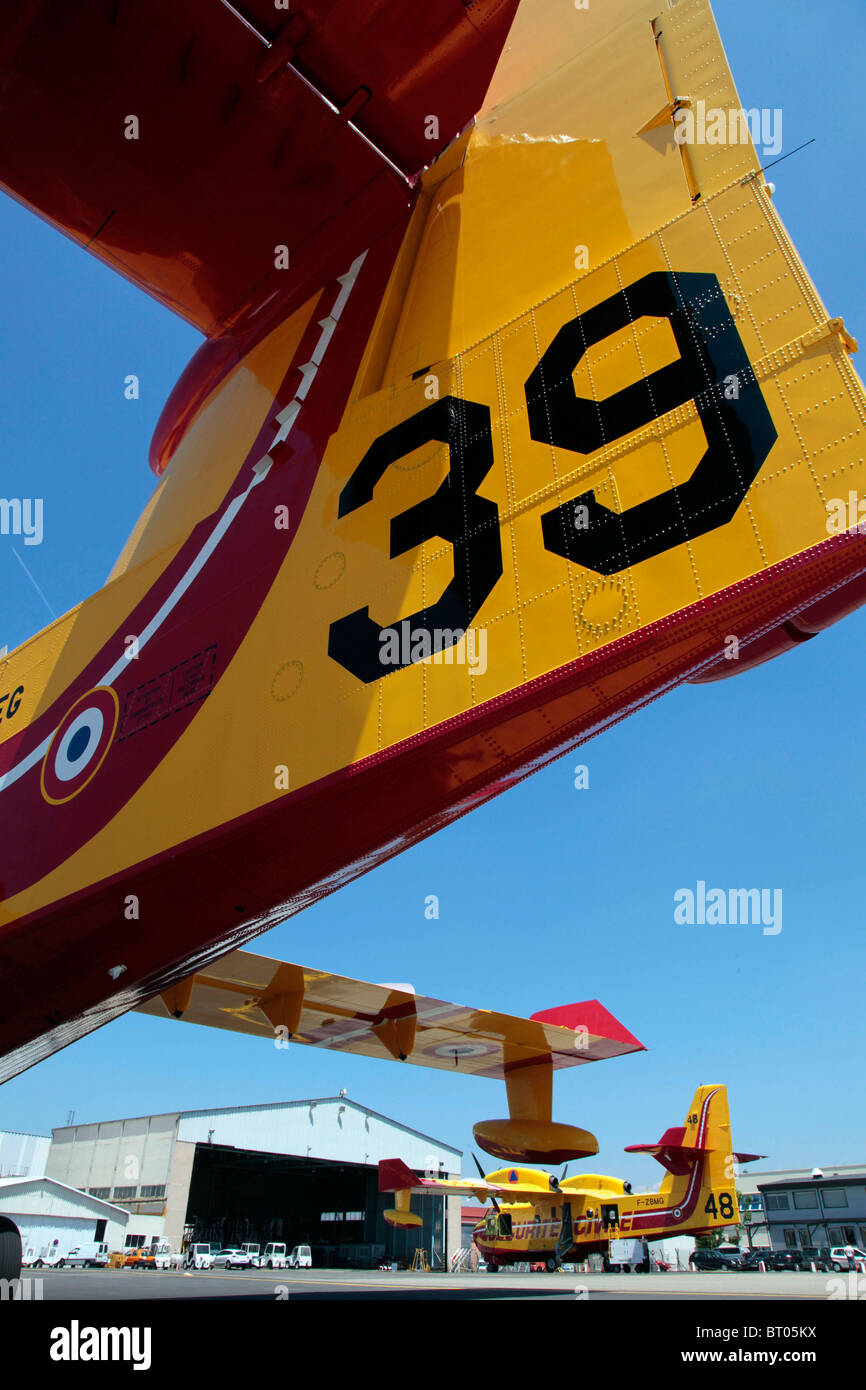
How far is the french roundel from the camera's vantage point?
7.55m

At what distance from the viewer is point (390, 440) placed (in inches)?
253

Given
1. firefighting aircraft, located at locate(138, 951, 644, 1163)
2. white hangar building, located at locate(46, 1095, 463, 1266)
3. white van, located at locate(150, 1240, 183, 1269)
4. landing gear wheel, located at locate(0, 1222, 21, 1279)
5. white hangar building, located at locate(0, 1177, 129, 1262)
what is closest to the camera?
landing gear wheel, located at locate(0, 1222, 21, 1279)

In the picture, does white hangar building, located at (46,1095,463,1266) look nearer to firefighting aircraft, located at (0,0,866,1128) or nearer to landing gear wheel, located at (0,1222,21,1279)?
landing gear wheel, located at (0,1222,21,1279)

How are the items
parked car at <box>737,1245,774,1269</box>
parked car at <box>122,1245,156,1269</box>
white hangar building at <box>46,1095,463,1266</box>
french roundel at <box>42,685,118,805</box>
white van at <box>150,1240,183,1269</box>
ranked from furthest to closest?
white hangar building at <box>46,1095,463,1266</box>
parked car at <box>737,1245,774,1269</box>
white van at <box>150,1240,183,1269</box>
parked car at <box>122,1245,156,1269</box>
french roundel at <box>42,685,118,805</box>

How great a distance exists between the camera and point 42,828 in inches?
300

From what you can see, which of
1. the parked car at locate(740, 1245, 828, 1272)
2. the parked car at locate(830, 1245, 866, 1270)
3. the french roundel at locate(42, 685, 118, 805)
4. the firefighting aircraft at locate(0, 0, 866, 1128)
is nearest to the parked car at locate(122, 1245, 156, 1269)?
the parked car at locate(740, 1245, 828, 1272)

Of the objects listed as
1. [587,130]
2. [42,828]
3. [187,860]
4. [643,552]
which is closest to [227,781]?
[187,860]

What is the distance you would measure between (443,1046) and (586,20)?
1431 centimetres

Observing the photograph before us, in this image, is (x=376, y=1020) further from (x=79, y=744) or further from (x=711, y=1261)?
(x=711, y=1261)

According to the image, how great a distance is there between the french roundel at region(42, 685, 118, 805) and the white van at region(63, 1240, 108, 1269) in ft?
105

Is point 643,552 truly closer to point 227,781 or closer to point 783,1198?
point 227,781

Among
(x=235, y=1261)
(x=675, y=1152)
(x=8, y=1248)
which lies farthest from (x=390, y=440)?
(x=235, y=1261)

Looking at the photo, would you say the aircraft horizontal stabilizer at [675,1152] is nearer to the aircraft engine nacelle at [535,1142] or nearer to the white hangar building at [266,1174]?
the aircraft engine nacelle at [535,1142]

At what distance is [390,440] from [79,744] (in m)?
4.27
